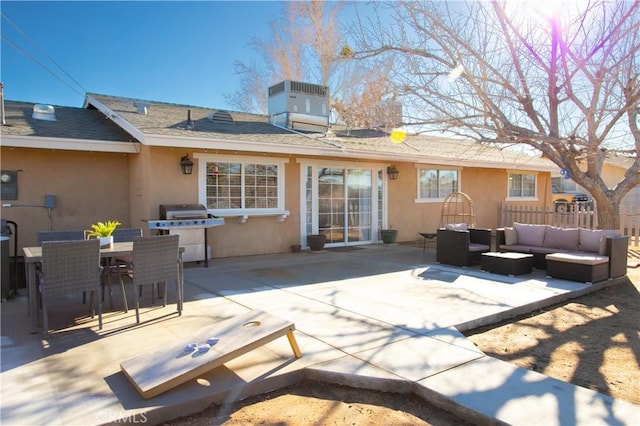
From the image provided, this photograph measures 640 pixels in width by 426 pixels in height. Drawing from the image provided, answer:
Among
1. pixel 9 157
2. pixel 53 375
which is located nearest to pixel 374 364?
pixel 53 375

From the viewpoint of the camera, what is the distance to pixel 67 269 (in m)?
4.57

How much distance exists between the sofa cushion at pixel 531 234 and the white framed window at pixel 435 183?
175 inches

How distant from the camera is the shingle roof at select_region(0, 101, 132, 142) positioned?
8.57m

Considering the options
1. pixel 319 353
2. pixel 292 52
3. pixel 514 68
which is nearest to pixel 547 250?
pixel 514 68

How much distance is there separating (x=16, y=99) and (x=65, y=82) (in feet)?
9.44

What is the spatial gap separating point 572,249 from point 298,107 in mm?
8297

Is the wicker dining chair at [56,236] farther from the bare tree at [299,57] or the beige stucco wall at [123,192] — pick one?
the bare tree at [299,57]

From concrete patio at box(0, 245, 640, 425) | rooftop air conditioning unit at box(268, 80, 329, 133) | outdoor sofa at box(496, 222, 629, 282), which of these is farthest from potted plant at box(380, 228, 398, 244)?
concrete patio at box(0, 245, 640, 425)

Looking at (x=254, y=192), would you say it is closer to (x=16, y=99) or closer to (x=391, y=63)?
(x=391, y=63)

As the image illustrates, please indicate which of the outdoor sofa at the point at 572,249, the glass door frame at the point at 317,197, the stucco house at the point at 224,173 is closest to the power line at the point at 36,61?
the stucco house at the point at 224,173

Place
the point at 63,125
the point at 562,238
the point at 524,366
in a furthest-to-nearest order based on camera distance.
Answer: the point at 63,125
the point at 562,238
the point at 524,366

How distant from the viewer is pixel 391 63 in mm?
8516

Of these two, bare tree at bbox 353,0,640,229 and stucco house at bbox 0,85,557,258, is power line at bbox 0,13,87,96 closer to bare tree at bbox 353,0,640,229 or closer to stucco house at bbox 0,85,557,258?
stucco house at bbox 0,85,557,258

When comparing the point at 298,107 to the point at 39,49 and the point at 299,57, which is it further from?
the point at 299,57
